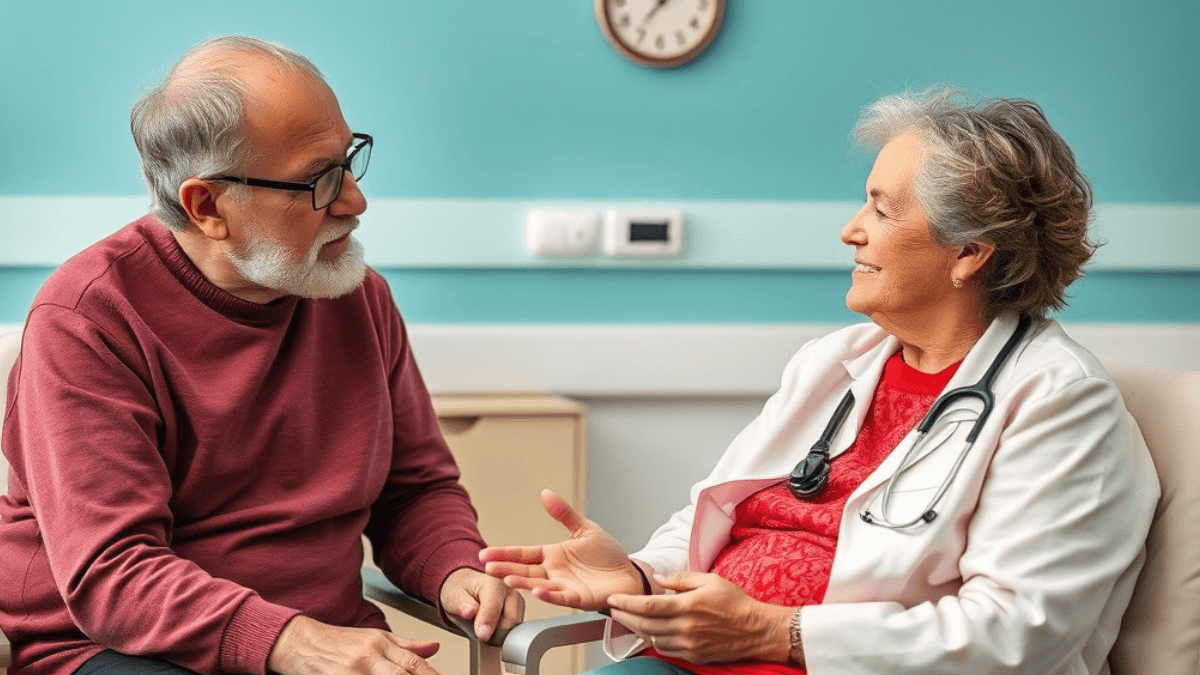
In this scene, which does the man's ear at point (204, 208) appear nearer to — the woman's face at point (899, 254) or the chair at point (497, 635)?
the chair at point (497, 635)

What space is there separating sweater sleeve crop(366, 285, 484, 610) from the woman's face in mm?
692

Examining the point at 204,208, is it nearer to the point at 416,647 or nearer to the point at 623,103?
the point at 416,647

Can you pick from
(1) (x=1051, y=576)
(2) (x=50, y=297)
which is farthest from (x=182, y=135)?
(1) (x=1051, y=576)

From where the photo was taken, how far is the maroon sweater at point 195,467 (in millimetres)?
1569

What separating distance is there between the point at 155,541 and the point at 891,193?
42.1 inches

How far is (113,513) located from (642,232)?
155 centimetres

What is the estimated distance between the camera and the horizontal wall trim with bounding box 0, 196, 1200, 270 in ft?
8.87

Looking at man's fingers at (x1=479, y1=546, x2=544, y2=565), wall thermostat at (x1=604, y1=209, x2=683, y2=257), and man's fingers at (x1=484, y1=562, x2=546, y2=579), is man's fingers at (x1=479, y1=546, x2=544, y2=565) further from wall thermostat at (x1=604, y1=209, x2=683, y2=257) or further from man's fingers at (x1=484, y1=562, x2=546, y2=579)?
wall thermostat at (x1=604, y1=209, x2=683, y2=257)

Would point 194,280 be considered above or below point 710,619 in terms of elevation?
above

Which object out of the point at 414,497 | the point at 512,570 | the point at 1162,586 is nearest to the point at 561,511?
the point at 512,570

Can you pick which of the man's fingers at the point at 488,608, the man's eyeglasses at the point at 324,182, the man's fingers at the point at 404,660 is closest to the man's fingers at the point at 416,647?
the man's fingers at the point at 404,660

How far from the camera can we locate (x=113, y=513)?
5.17 ft

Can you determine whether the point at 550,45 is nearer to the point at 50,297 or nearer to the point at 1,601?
the point at 50,297

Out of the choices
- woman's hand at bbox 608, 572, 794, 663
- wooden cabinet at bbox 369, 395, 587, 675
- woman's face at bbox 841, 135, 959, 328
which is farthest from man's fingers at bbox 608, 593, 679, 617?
wooden cabinet at bbox 369, 395, 587, 675
